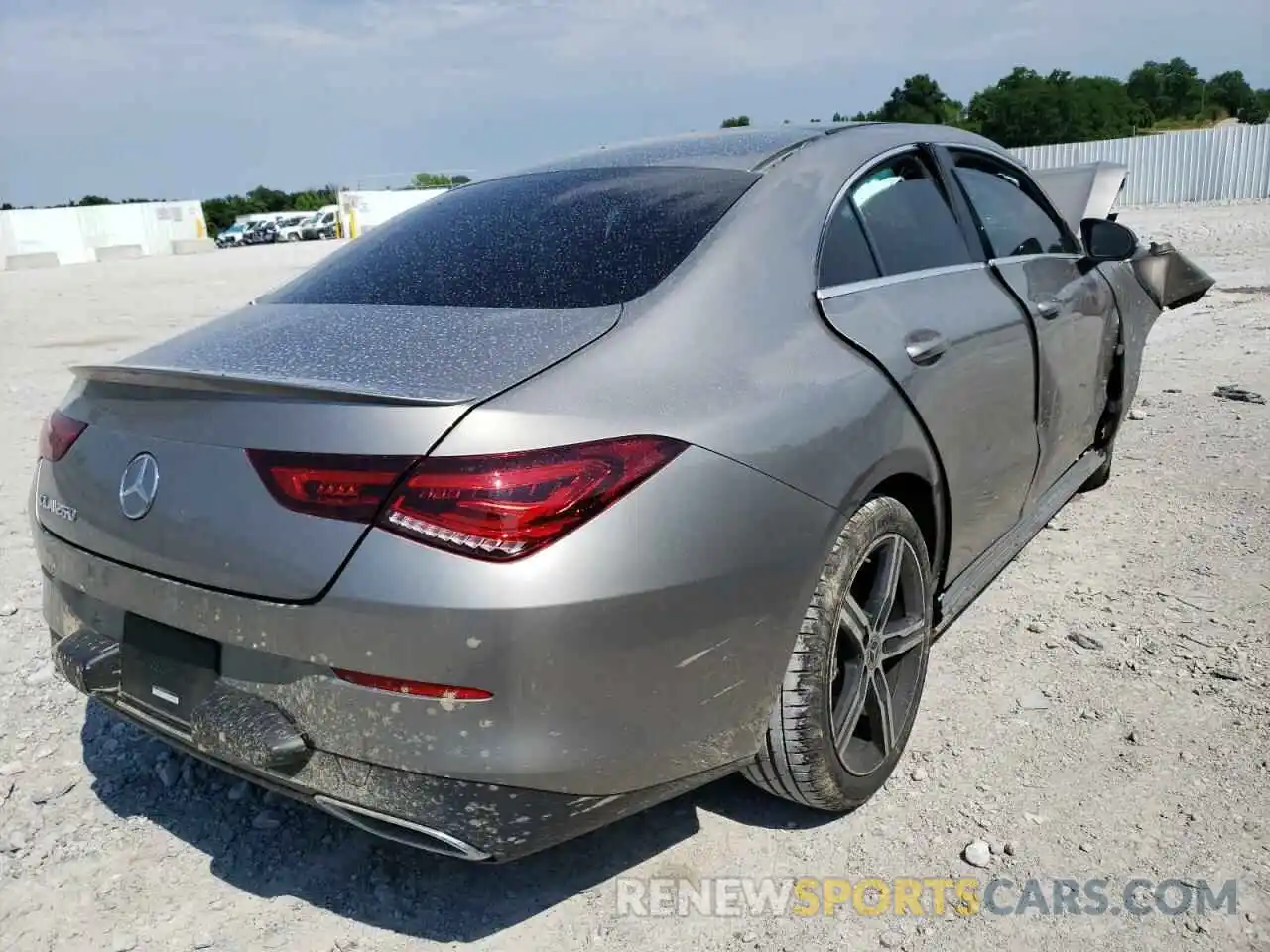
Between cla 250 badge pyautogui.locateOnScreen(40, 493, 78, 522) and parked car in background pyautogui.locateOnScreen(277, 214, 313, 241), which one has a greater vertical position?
cla 250 badge pyautogui.locateOnScreen(40, 493, 78, 522)

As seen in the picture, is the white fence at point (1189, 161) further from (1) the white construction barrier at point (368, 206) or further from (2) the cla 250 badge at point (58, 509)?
(2) the cla 250 badge at point (58, 509)

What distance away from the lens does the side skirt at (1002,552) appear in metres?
3.03

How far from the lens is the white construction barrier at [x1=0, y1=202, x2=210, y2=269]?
34.7 meters

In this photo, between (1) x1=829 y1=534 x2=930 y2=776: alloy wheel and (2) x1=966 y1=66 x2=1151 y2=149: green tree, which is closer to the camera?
(1) x1=829 y1=534 x2=930 y2=776: alloy wheel

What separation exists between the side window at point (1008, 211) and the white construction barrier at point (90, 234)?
1333 inches

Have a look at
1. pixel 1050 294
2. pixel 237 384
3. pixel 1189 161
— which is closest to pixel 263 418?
pixel 237 384

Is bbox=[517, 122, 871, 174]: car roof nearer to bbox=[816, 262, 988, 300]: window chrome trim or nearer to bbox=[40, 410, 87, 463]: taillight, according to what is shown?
bbox=[816, 262, 988, 300]: window chrome trim

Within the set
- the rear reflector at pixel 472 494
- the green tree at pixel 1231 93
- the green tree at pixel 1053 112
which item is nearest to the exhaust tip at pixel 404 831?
the rear reflector at pixel 472 494

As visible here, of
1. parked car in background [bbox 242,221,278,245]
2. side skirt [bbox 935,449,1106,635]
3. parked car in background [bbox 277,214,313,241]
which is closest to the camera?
side skirt [bbox 935,449,1106,635]

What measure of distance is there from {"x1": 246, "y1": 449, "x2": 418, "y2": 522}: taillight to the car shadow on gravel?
103cm

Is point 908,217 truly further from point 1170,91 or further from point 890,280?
point 1170,91

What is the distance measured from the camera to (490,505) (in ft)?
5.74

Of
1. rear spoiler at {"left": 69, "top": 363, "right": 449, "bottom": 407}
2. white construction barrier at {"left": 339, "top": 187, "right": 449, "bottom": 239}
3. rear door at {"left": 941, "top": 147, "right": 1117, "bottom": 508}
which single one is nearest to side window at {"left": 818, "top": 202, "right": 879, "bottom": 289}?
rear door at {"left": 941, "top": 147, "right": 1117, "bottom": 508}

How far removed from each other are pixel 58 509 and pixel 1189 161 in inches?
1346
